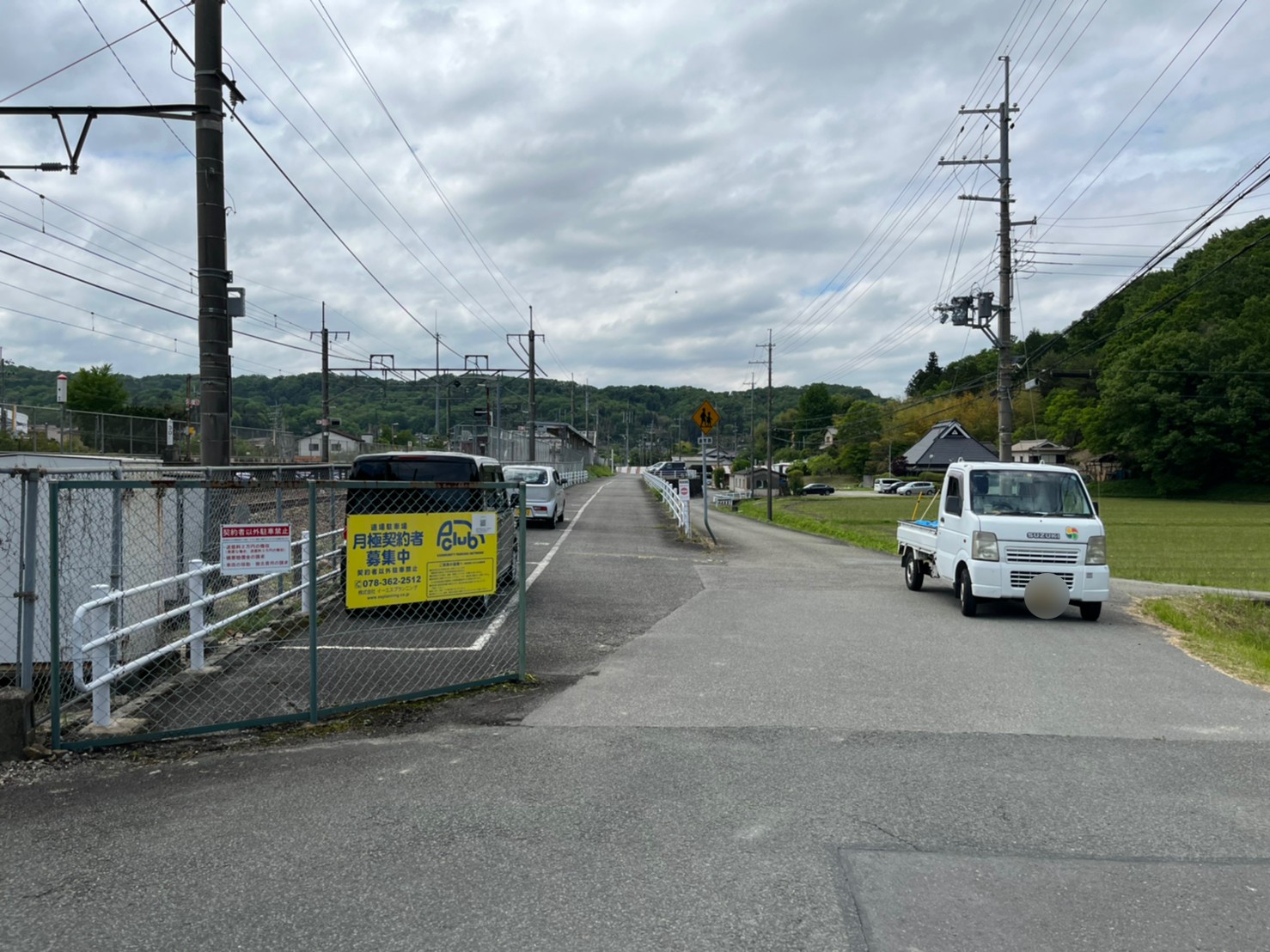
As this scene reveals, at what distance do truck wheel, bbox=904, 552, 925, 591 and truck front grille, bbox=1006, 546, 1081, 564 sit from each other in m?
3.01

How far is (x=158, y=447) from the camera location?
3603 centimetres

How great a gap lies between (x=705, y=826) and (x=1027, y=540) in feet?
29.8

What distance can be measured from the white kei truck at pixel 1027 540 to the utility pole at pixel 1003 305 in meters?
14.0

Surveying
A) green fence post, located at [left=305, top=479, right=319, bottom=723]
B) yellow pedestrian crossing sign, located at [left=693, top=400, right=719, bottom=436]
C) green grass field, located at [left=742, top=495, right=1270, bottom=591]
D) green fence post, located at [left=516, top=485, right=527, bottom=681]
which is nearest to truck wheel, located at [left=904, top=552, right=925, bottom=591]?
green grass field, located at [left=742, top=495, right=1270, bottom=591]

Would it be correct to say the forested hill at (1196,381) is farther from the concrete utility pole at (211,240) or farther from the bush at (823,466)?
the concrete utility pole at (211,240)

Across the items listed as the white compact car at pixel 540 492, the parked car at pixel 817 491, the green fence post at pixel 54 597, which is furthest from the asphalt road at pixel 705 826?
the parked car at pixel 817 491

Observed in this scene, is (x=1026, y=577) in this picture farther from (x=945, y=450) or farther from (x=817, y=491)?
(x=817, y=491)

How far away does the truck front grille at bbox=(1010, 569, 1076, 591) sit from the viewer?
12391 mm

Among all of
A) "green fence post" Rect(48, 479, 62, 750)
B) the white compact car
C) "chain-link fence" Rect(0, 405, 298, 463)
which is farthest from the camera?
"chain-link fence" Rect(0, 405, 298, 463)

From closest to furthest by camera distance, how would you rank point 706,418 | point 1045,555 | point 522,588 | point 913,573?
point 522,588
point 1045,555
point 913,573
point 706,418

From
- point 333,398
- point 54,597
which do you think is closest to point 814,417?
point 333,398

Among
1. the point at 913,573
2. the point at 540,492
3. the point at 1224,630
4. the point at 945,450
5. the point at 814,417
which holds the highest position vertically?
the point at 814,417

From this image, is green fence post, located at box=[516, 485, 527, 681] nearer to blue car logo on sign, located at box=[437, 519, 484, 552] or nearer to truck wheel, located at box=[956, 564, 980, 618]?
blue car logo on sign, located at box=[437, 519, 484, 552]

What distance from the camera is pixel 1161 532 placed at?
41.1m
